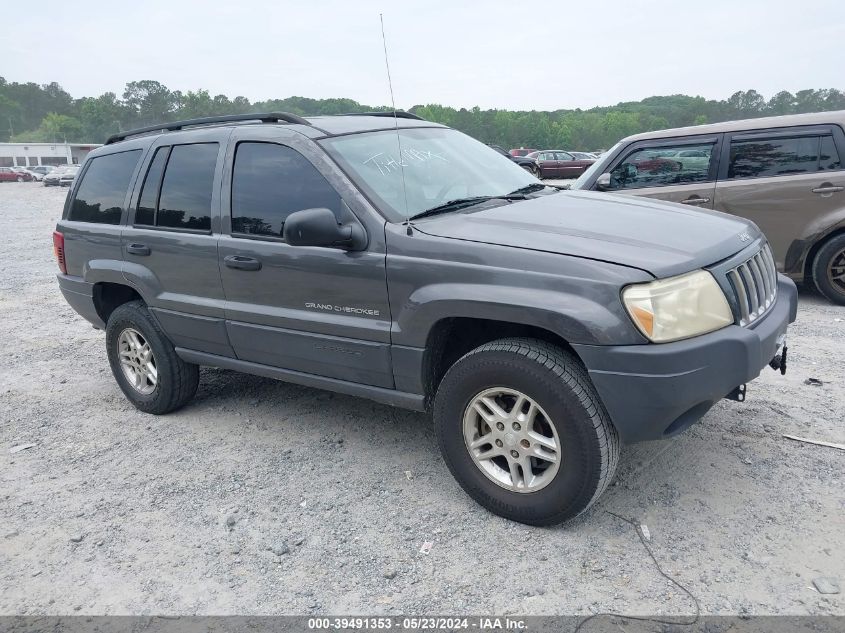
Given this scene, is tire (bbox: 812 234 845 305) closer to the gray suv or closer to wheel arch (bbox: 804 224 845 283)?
wheel arch (bbox: 804 224 845 283)

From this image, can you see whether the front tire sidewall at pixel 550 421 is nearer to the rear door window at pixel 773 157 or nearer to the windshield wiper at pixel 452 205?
the windshield wiper at pixel 452 205

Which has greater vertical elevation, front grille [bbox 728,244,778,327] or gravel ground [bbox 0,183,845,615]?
front grille [bbox 728,244,778,327]

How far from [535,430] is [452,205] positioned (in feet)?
4.19

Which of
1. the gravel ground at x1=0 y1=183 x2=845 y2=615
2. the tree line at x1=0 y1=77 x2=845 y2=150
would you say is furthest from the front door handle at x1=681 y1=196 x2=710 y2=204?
the tree line at x1=0 y1=77 x2=845 y2=150

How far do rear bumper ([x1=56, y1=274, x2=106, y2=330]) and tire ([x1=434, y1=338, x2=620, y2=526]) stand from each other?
9.96 ft

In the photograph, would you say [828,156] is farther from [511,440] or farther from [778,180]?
[511,440]

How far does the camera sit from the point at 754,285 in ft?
10.3

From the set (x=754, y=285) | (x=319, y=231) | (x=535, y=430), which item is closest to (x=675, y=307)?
(x=754, y=285)

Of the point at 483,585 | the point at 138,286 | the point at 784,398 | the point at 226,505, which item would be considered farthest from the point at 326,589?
the point at 784,398

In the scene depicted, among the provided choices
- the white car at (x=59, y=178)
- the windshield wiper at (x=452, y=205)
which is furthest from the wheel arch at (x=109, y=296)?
the white car at (x=59, y=178)

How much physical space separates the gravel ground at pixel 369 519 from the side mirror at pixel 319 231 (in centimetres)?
129

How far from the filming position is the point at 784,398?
423 centimetres

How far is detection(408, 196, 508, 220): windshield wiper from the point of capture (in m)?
3.44

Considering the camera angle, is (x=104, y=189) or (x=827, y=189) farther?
(x=827, y=189)
